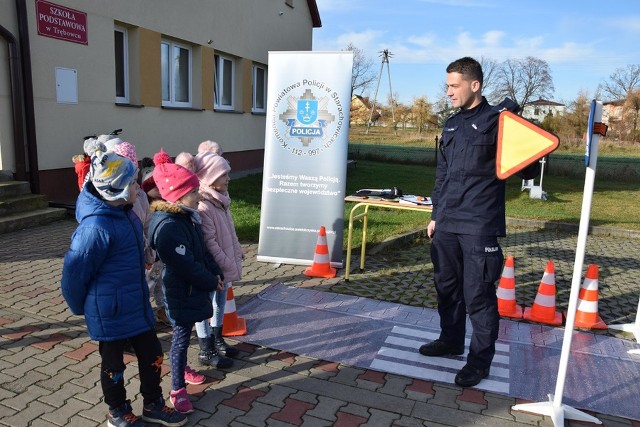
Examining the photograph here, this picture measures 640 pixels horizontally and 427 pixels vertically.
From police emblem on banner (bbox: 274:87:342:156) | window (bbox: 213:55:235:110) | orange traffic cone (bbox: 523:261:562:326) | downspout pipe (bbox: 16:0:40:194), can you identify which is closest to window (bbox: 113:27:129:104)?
downspout pipe (bbox: 16:0:40:194)

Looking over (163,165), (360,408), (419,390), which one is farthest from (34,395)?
(419,390)

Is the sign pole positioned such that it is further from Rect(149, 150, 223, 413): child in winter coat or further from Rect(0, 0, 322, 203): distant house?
Rect(0, 0, 322, 203): distant house

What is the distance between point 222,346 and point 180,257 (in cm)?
126

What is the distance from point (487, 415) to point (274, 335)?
1867 mm

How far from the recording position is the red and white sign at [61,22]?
8156mm

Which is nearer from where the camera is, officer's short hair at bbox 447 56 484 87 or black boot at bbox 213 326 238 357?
officer's short hair at bbox 447 56 484 87

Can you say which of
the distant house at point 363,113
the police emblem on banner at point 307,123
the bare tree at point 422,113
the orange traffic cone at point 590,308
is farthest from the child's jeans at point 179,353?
the distant house at point 363,113

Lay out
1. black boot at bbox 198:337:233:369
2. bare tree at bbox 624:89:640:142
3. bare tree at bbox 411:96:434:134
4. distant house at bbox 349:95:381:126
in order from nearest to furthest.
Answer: black boot at bbox 198:337:233:369 < bare tree at bbox 624:89:640:142 < bare tree at bbox 411:96:434:134 < distant house at bbox 349:95:381:126

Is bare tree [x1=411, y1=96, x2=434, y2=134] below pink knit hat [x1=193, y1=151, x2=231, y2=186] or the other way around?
the other way around

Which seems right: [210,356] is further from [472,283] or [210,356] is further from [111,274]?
[472,283]

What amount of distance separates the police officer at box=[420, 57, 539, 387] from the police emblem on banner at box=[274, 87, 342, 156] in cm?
261

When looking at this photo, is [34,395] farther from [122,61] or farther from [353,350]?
[122,61]

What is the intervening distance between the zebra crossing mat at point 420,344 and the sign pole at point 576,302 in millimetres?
212

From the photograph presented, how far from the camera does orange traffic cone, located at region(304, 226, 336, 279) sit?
239 inches
